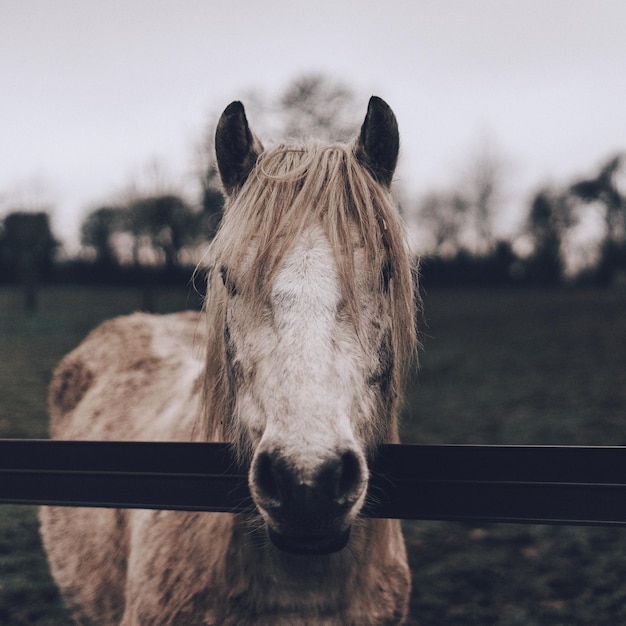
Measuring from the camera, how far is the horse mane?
5.24 ft

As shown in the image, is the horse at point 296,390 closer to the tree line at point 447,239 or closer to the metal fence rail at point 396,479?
the metal fence rail at point 396,479

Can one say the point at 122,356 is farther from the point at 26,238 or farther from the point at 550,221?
the point at 550,221

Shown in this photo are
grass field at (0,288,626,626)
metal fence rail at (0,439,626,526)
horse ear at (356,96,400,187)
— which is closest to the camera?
metal fence rail at (0,439,626,526)

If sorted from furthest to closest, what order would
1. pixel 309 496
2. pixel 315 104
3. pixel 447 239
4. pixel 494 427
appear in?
pixel 447 239
pixel 315 104
pixel 494 427
pixel 309 496

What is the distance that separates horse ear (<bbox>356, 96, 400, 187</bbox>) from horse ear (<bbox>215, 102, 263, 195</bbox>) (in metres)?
0.36

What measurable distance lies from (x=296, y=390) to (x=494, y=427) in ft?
25.0

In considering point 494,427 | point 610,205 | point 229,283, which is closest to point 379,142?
point 229,283

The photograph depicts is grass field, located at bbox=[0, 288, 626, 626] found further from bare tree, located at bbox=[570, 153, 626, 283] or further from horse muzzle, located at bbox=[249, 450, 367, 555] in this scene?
bare tree, located at bbox=[570, 153, 626, 283]

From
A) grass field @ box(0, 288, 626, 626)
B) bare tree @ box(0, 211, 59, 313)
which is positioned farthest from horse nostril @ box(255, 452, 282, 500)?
bare tree @ box(0, 211, 59, 313)

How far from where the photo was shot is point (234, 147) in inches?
74.6

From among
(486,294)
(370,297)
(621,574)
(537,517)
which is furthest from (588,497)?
(486,294)

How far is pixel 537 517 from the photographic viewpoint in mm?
1508

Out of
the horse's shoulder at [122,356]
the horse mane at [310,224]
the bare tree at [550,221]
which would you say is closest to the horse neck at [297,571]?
the horse mane at [310,224]

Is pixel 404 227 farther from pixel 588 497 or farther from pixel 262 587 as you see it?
pixel 262 587
